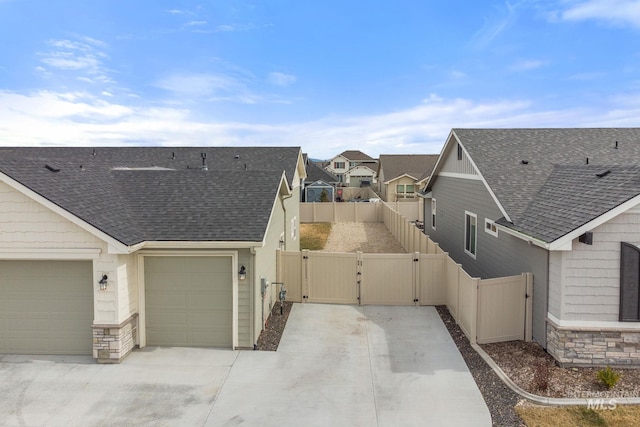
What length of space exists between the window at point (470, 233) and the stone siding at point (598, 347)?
5.78m

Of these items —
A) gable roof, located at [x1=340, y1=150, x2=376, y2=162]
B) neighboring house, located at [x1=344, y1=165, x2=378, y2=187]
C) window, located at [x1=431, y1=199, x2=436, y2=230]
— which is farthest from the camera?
gable roof, located at [x1=340, y1=150, x2=376, y2=162]

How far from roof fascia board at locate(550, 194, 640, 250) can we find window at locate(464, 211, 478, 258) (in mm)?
5792

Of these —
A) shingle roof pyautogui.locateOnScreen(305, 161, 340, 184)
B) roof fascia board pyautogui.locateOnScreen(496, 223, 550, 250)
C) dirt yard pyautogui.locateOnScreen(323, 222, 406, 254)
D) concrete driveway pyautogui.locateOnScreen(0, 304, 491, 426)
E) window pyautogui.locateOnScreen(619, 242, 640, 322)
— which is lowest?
concrete driveway pyautogui.locateOnScreen(0, 304, 491, 426)

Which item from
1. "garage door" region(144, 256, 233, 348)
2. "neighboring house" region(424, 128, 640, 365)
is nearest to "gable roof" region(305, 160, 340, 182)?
"neighboring house" region(424, 128, 640, 365)

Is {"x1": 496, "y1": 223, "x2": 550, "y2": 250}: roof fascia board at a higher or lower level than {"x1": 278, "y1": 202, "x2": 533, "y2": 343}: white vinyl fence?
higher

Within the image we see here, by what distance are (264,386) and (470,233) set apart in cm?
1005

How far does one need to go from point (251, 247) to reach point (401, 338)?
14.0 feet

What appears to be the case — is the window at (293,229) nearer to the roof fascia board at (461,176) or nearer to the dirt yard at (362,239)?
the dirt yard at (362,239)

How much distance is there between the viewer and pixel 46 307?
8469 millimetres

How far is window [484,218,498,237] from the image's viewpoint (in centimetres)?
1169

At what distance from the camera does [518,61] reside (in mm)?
15828

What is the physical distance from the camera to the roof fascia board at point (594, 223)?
7.46 meters

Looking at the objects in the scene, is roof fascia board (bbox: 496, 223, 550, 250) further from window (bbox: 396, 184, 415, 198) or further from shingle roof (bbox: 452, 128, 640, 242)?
window (bbox: 396, 184, 415, 198)

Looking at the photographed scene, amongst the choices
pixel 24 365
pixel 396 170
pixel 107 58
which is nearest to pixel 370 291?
pixel 24 365
